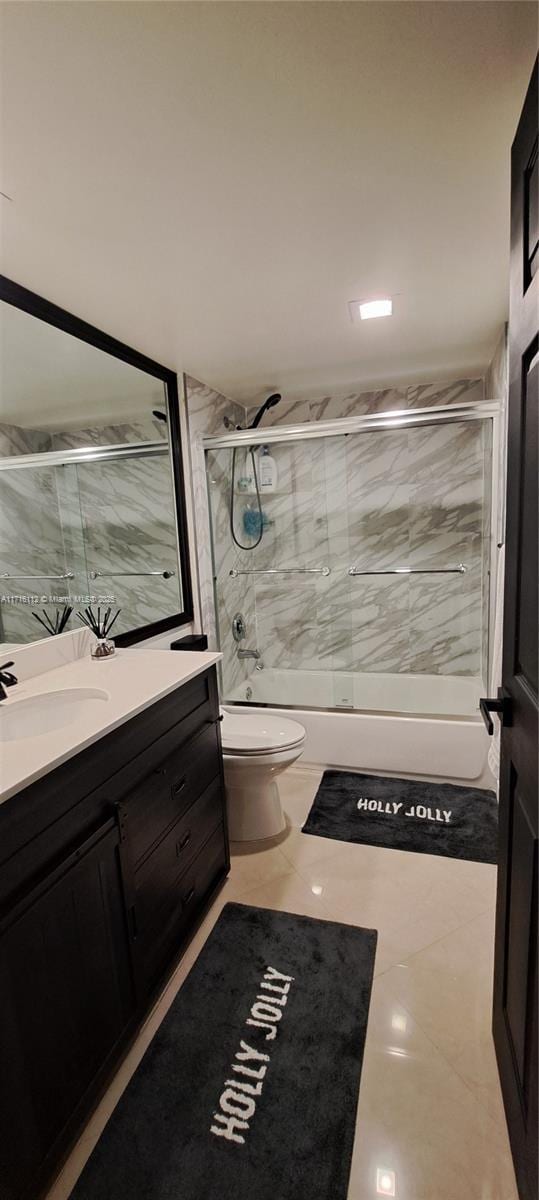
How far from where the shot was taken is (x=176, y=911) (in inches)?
59.2

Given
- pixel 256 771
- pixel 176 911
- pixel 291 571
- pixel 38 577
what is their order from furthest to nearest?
pixel 291 571, pixel 256 771, pixel 38 577, pixel 176 911

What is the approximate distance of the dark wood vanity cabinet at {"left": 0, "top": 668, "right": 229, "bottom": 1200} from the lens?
891 millimetres

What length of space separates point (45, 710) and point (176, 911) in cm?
74

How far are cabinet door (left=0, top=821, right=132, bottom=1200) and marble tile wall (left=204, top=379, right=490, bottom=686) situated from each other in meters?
2.04

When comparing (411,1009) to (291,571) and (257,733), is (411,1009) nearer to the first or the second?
(257,733)

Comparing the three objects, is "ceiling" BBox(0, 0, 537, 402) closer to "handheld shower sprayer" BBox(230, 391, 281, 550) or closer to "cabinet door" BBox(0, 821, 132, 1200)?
"handheld shower sprayer" BBox(230, 391, 281, 550)

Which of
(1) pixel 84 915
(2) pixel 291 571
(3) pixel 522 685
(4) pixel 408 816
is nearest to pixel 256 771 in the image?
(4) pixel 408 816

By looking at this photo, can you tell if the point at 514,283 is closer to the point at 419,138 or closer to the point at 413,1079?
the point at 419,138

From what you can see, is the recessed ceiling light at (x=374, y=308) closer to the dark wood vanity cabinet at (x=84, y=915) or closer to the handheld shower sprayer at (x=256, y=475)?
the handheld shower sprayer at (x=256, y=475)

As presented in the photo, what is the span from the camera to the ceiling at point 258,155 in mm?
841

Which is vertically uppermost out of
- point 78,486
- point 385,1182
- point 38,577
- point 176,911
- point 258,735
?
point 78,486

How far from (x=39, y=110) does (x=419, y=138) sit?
806 millimetres

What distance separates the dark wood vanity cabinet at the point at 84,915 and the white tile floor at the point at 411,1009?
0.59 ft

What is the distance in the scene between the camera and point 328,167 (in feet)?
3.83
